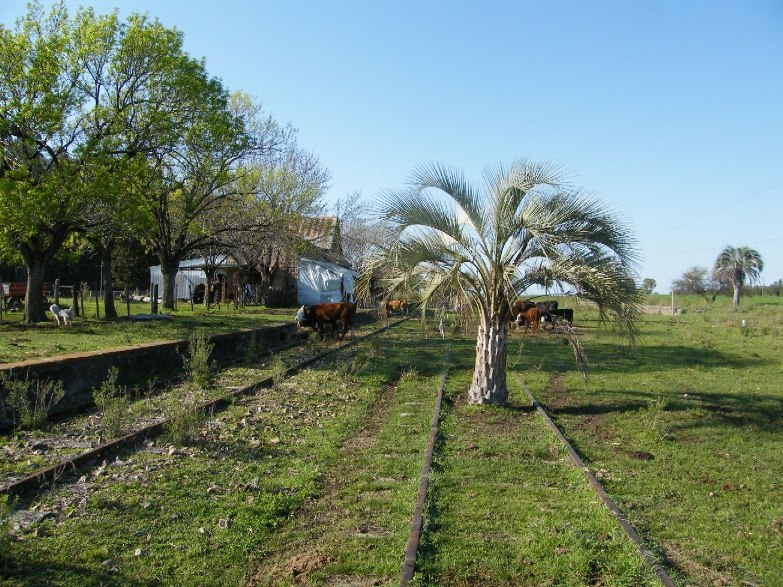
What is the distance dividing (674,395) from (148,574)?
1119 centimetres

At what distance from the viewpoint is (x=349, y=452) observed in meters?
8.74

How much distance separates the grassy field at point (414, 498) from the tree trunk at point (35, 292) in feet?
40.0

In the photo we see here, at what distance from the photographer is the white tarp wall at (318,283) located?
158ft

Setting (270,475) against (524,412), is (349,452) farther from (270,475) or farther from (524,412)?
(524,412)

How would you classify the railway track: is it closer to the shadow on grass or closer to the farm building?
the shadow on grass

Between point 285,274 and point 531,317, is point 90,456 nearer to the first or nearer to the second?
point 531,317

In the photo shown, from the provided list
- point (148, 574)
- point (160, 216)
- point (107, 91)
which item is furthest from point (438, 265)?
point (160, 216)

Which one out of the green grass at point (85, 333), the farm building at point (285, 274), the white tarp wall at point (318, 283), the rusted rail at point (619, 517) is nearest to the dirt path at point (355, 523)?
the rusted rail at point (619, 517)

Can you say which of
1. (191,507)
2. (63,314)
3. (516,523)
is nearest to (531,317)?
(63,314)

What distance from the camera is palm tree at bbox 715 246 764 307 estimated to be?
266ft

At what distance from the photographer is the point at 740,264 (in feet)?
266

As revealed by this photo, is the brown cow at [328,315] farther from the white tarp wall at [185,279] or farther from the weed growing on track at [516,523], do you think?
the white tarp wall at [185,279]

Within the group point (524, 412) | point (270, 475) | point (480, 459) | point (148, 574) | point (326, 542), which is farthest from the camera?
point (524, 412)

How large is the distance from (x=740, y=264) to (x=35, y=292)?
250 feet
